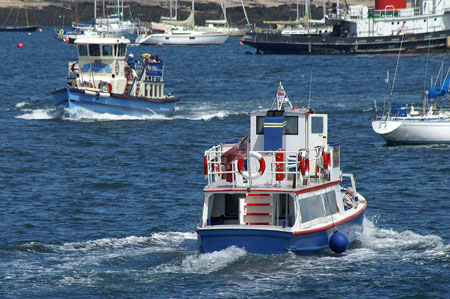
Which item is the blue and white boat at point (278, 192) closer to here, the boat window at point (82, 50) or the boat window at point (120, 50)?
the boat window at point (120, 50)

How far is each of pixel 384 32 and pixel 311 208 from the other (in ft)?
303

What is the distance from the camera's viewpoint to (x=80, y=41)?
56.2 metres

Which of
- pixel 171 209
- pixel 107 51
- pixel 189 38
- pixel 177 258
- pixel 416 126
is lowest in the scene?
pixel 171 209

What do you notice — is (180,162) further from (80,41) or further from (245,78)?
(245,78)

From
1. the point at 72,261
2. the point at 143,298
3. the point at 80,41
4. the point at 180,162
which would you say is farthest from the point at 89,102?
the point at 143,298

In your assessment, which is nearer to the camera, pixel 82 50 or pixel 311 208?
pixel 311 208

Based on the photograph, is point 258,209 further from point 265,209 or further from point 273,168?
point 273,168

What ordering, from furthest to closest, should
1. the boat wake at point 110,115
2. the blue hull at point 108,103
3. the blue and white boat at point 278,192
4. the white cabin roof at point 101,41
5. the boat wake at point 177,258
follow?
the white cabin roof at point 101,41
the boat wake at point 110,115
the blue hull at point 108,103
the blue and white boat at point 278,192
the boat wake at point 177,258

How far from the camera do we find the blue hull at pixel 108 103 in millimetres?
53737

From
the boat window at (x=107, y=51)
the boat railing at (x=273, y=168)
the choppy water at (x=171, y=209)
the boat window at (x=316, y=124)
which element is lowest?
the choppy water at (x=171, y=209)

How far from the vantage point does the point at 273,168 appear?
77.2ft

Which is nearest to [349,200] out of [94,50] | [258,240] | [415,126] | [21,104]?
[258,240]

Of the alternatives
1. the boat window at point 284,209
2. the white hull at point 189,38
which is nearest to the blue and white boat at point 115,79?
the boat window at point 284,209

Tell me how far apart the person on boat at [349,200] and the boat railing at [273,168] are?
1.45m
